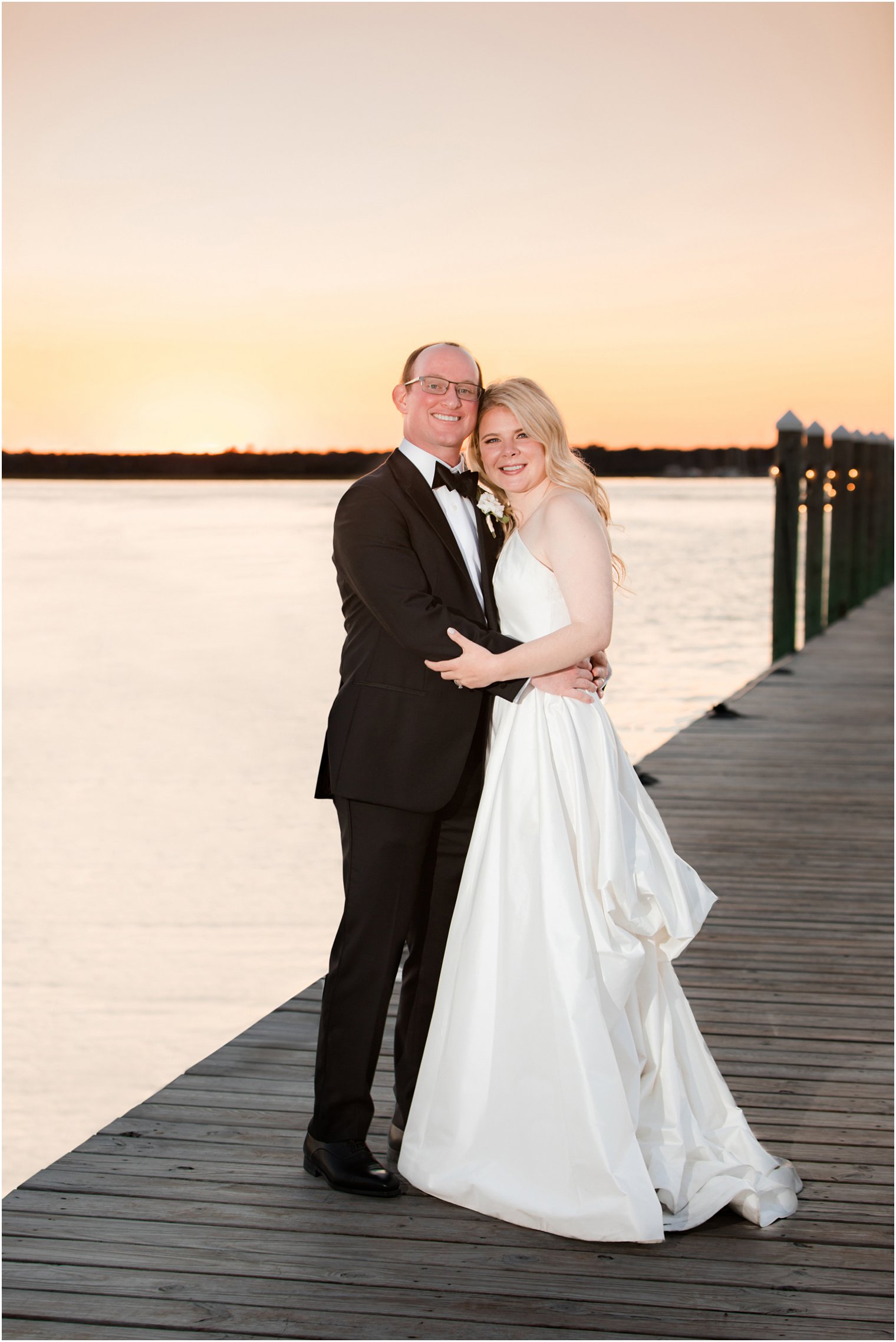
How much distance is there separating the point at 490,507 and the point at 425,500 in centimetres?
14


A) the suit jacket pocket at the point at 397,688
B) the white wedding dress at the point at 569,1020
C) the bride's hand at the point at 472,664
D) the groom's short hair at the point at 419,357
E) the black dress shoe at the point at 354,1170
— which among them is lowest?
the black dress shoe at the point at 354,1170

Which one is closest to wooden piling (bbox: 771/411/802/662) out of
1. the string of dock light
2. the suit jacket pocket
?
the string of dock light

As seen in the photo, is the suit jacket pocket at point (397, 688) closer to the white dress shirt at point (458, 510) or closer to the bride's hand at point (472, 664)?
the bride's hand at point (472, 664)

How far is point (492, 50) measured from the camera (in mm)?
16688

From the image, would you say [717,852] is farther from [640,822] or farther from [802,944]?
[640,822]

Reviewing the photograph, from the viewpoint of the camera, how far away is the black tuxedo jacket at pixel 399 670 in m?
2.74

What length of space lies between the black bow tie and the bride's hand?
0.35m

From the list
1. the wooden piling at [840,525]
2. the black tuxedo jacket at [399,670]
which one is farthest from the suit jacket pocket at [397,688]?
the wooden piling at [840,525]

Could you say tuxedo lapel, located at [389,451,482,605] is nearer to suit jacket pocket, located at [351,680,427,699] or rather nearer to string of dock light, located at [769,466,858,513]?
suit jacket pocket, located at [351,680,427,699]

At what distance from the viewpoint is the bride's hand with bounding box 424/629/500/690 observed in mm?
2684

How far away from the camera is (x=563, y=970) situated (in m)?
2.62

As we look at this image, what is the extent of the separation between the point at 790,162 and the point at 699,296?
17.2 metres

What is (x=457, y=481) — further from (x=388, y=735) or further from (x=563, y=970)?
(x=563, y=970)

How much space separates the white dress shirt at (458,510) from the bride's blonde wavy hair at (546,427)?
15 cm
